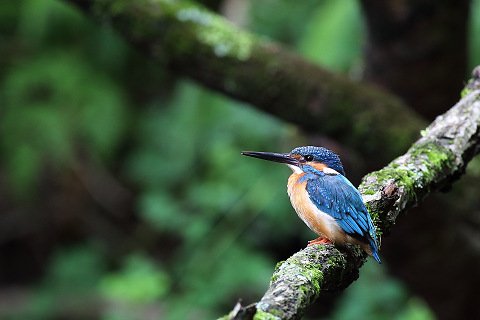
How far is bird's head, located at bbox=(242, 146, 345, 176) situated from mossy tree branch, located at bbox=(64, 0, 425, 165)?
1.15 metres

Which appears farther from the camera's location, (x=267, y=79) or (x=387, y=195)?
(x=267, y=79)

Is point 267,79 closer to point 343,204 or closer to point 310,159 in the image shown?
point 310,159

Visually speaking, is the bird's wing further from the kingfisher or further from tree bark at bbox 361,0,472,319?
tree bark at bbox 361,0,472,319

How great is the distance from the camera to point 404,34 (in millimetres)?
3797

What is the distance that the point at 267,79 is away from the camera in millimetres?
3682

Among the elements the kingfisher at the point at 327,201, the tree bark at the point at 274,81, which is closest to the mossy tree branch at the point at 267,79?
the tree bark at the point at 274,81

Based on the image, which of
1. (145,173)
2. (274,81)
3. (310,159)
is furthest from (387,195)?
(145,173)

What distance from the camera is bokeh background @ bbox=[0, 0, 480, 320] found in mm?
4809

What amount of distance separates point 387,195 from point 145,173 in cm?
403

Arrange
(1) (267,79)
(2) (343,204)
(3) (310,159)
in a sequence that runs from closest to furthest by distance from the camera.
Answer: (2) (343,204) → (3) (310,159) → (1) (267,79)

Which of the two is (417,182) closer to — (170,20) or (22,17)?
(170,20)

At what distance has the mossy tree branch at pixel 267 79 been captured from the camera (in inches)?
143

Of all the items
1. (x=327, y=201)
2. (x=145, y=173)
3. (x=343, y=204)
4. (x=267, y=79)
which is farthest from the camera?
(x=145, y=173)

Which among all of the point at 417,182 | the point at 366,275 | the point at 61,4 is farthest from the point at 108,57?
the point at 417,182
